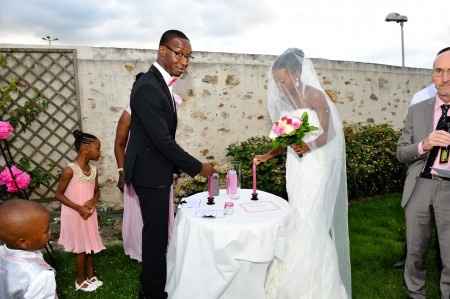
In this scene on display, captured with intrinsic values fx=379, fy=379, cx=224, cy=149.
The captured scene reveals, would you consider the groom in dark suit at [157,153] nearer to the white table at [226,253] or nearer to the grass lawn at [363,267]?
the white table at [226,253]

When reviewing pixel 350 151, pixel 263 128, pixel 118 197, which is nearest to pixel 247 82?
pixel 263 128

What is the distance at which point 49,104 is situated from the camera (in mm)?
6324

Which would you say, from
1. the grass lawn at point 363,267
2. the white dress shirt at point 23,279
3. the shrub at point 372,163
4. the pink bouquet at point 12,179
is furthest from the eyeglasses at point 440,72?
the shrub at point 372,163

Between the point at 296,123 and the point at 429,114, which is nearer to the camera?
the point at 296,123

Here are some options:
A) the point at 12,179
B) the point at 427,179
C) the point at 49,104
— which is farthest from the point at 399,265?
the point at 49,104

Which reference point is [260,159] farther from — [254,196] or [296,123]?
[296,123]

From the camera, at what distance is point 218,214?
2947 mm

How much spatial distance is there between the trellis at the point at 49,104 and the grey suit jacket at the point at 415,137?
518 centimetres

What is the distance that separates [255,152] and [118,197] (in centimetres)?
257

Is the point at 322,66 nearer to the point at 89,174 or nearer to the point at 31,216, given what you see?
the point at 89,174

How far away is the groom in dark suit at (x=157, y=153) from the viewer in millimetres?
2895

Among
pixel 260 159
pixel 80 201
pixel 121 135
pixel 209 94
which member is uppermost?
pixel 209 94

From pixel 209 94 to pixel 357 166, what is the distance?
304 centimetres

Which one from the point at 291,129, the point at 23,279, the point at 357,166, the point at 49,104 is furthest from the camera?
the point at 357,166
